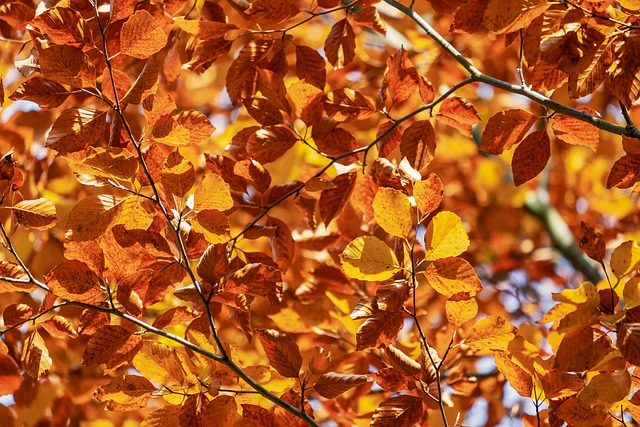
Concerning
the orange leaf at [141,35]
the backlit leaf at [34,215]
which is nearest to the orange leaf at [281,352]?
the backlit leaf at [34,215]

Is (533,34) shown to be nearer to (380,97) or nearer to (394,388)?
(380,97)

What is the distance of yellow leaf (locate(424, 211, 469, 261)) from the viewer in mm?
963

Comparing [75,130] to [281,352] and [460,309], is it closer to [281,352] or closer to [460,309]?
[281,352]

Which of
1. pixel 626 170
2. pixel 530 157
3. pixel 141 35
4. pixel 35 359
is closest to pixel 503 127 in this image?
pixel 530 157

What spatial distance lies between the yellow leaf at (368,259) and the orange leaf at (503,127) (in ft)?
0.82

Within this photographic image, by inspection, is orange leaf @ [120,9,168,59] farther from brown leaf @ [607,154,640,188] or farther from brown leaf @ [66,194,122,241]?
brown leaf @ [607,154,640,188]

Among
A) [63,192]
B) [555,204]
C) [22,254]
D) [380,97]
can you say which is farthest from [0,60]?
[555,204]

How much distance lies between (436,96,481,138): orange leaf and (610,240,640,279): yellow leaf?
0.31 meters

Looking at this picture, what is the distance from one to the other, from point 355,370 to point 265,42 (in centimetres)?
71

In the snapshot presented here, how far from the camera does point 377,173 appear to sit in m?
1.24

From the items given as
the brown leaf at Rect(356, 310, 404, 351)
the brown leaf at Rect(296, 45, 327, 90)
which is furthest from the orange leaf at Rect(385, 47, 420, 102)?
the brown leaf at Rect(356, 310, 404, 351)

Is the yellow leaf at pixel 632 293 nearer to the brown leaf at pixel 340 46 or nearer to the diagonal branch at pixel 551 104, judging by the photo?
the diagonal branch at pixel 551 104

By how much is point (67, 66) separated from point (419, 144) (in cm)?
58

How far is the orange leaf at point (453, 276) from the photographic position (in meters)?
0.99
